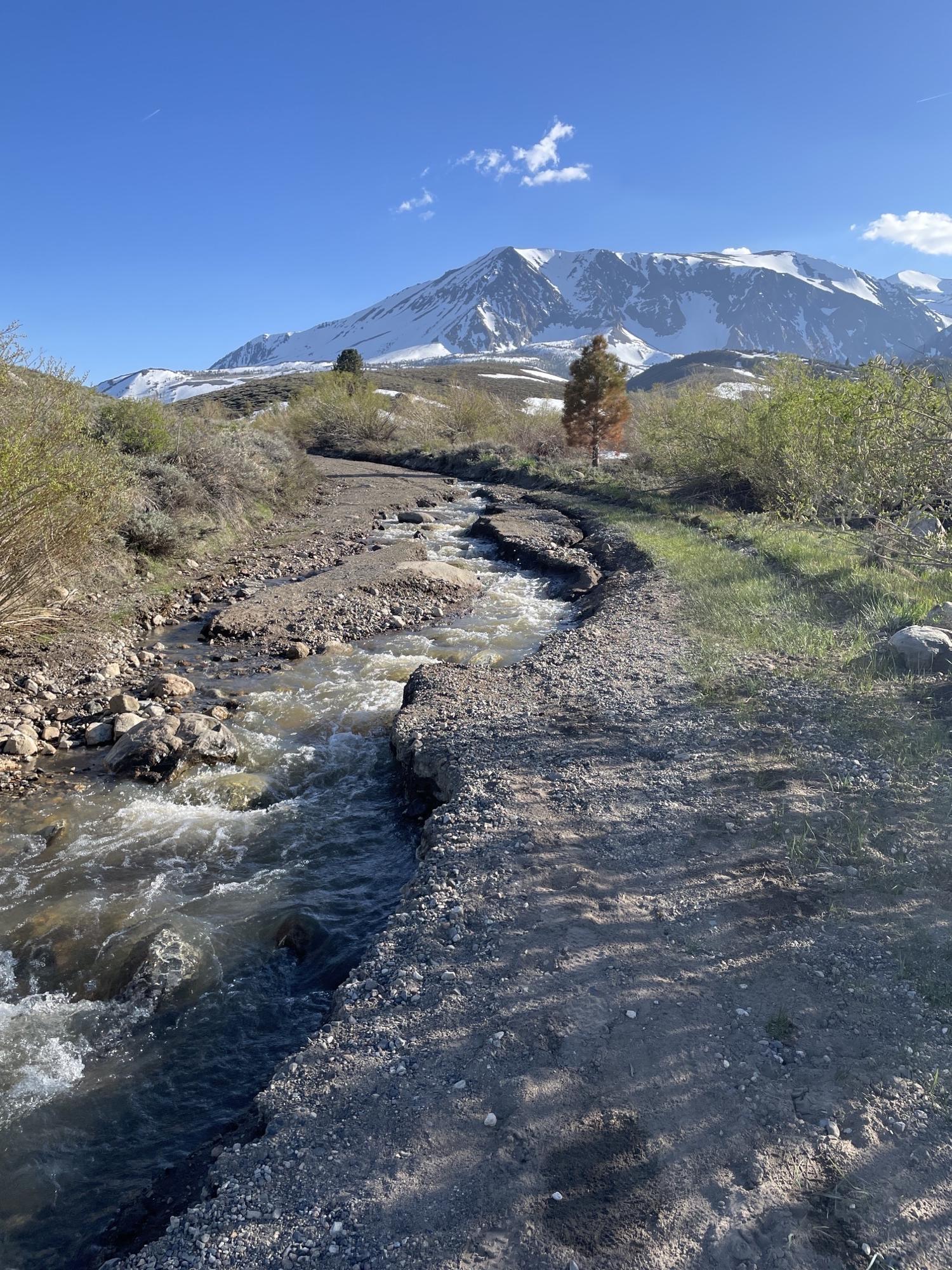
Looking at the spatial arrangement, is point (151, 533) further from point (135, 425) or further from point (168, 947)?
point (168, 947)

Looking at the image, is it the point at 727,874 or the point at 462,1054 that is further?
the point at 727,874

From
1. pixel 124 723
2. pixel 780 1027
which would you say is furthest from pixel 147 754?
pixel 780 1027

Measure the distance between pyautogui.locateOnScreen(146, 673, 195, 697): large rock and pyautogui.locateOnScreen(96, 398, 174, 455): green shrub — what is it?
32.3 ft

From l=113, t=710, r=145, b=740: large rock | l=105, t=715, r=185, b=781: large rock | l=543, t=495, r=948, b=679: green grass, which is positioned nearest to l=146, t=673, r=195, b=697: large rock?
l=113, t=710, r=145, b=740: large rock

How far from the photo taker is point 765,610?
10.7m

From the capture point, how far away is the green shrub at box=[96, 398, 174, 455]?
669 inches

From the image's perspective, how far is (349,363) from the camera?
61.6 metres

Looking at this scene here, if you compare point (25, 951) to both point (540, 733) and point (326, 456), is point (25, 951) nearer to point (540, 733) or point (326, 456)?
point (540, 733)

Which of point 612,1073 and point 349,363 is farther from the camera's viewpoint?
point 349,363

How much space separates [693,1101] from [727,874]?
1.77 m

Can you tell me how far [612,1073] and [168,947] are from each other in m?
3.26

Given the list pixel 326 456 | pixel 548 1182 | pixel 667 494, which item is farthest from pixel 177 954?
pixel 326 456

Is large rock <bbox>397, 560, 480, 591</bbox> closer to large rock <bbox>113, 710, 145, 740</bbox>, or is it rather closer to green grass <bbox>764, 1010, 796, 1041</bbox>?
large rock <bbox>113, 710, 145, 740</bbox>

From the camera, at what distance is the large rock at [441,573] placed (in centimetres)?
1494
